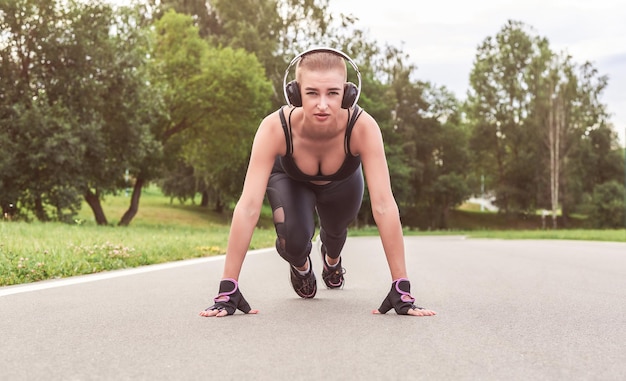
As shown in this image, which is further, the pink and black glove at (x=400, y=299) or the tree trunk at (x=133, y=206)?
the tree trunk at (x=133, y=206)

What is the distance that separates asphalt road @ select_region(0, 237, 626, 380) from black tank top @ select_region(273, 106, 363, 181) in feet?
2.80

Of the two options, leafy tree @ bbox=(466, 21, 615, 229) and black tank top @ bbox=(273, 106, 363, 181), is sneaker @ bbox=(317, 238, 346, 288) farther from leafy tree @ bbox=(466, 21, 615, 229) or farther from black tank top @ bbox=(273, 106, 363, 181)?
leafy tree @ bbox=(466, 21, 615, 229)

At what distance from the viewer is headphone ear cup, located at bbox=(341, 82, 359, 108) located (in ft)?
14.3

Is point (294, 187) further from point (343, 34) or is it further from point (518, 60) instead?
point (518, 60)

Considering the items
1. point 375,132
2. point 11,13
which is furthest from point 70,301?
point 11,13

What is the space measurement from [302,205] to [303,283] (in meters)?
0.71

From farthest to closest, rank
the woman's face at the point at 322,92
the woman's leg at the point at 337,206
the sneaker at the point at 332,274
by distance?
1. the sneaker at the point at 332,274
2. the woman's leg at the point at 337,206
3. the woman's face at the point at 322,92

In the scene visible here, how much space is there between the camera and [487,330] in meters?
4.03

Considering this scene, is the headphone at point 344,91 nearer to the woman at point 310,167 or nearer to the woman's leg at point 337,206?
the woman at point 310,167

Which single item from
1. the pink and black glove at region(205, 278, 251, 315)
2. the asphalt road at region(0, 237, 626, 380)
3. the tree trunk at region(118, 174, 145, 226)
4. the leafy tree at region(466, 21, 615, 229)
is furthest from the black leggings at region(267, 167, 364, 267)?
the leafy tree at region(466, 21, 615, 229)

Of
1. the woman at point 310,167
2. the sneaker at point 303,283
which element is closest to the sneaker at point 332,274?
the sneaker at point 303,283

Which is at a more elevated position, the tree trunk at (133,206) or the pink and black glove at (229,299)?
the tree trunk at (133,206)

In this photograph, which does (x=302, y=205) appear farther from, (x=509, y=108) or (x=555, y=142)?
(x=509, y=108)

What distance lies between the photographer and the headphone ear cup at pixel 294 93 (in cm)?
441
